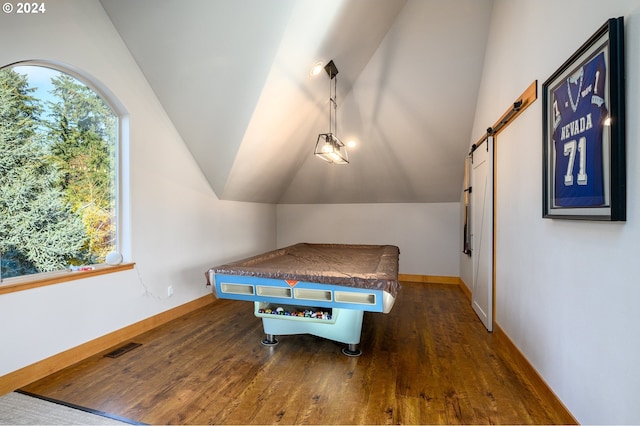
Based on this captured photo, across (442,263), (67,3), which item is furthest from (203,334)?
(442,263)

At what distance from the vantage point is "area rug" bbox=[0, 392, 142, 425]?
1783 millimetres

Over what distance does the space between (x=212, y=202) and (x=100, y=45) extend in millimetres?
2103

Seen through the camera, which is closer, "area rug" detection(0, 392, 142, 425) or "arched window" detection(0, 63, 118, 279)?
"area rug" detection(0, 392, 142, 425)

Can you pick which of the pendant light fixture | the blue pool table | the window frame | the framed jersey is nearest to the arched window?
the window frame

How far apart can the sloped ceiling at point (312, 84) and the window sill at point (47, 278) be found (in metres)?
1.66

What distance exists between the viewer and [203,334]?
3166 millimetres

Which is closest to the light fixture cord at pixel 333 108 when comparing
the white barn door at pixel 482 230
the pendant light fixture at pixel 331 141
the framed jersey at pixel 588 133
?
the pendant light fixture at pixel 331 141

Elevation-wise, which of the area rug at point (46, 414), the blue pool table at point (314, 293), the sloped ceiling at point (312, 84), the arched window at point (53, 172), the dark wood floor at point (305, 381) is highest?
the sloped ceiling at point (312, 84)

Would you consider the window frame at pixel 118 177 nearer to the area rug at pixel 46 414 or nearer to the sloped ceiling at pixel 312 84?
the sloped ceiling at pixel 312 84

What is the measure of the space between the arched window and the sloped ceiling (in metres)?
0.75

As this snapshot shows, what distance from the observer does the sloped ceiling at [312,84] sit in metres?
2.74

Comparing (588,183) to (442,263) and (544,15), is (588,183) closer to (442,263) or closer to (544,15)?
(544,15)

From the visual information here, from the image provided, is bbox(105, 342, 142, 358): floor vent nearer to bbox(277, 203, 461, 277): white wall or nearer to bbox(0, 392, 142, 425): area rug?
bbox(0, 392, 142, 425): area rug
